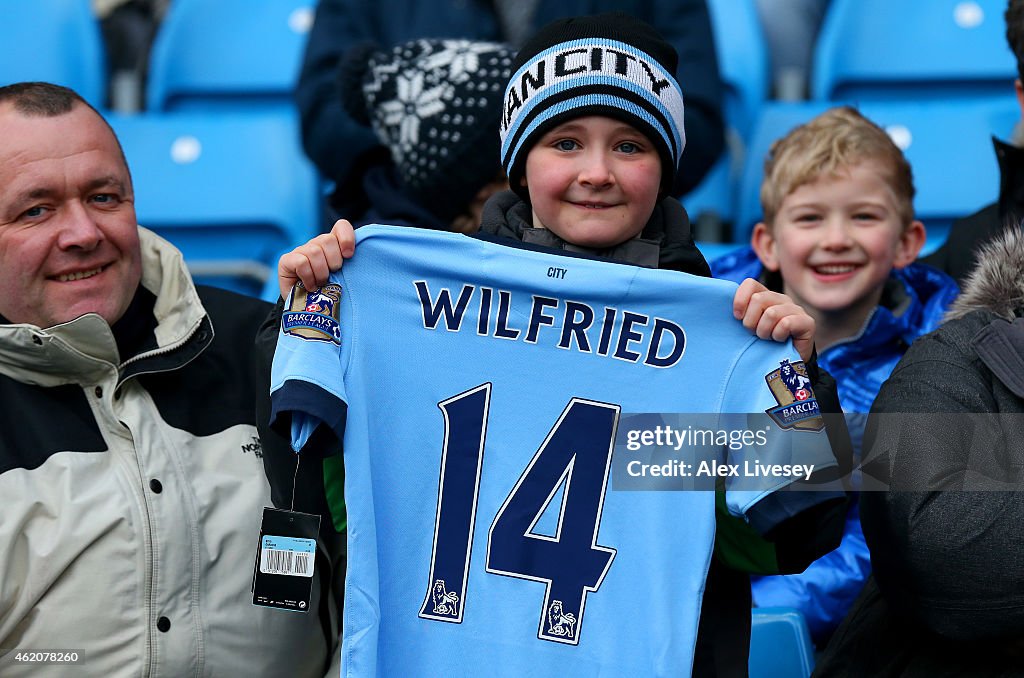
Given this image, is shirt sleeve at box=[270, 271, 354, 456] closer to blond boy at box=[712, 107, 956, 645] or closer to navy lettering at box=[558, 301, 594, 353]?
navy lettering at box=[558, 301, 594, 353]

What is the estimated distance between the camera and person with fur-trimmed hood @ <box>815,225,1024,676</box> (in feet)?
6.75

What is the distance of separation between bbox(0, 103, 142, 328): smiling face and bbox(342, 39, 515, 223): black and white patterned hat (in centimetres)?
80

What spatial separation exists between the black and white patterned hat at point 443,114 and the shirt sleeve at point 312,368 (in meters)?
1.01

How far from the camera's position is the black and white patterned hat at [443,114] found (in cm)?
309

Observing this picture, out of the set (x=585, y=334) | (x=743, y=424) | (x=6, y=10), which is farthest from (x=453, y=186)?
(x=6, y=10)

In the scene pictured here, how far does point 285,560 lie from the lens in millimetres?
2146

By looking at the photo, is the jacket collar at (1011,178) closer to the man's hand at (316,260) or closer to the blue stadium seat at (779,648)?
→ the blue stadium seat at (779,648)

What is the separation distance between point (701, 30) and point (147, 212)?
6.25 feet

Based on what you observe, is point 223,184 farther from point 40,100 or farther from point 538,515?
point 538,515

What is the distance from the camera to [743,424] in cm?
207

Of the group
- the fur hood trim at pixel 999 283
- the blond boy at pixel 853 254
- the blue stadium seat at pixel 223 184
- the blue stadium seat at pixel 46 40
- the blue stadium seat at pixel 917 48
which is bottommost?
the fur hood trim at pixel 999 283

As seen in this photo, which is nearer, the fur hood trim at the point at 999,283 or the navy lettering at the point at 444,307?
the navy lettering at the point at 444,307

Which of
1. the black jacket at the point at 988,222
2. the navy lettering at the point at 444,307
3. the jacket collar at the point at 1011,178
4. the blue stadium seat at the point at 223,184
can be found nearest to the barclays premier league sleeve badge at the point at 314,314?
the navy lettering at the point at 444,307

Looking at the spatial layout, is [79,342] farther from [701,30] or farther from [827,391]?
[701,30]
